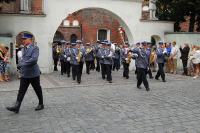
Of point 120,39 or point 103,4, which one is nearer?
point 103,4

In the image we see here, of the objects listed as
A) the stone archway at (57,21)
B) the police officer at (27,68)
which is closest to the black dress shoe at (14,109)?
the police officer at (27,68)

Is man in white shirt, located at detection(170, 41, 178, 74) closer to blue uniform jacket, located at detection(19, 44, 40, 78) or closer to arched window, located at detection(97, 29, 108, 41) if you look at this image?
blue uniform jacket, located at detection(19, 44, 40, 78)

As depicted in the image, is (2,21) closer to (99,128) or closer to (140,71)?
(140,71)

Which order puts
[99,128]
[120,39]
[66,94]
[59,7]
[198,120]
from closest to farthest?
[99,128]
[198,120]
[66,94]
[59,7]
[120,39]

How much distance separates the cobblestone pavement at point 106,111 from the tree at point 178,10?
360 inches

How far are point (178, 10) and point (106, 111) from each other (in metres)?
15.7

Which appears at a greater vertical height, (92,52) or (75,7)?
(75,7)

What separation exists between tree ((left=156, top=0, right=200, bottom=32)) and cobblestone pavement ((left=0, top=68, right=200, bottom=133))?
9.15 m

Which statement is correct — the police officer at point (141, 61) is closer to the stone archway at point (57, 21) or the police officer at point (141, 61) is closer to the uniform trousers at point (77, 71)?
the uniform trousers at point (77, 71)

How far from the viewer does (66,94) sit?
42.2 ft

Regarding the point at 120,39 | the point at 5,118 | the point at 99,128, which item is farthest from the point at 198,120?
the point at 120,39

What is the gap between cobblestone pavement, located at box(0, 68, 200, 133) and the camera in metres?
8.00

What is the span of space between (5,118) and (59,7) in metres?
12.8

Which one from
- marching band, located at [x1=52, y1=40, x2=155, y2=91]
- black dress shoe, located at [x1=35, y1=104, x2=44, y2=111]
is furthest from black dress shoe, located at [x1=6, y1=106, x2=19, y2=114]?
marching band, located at [x1=52, y1=40, x2=155, y2=91]
